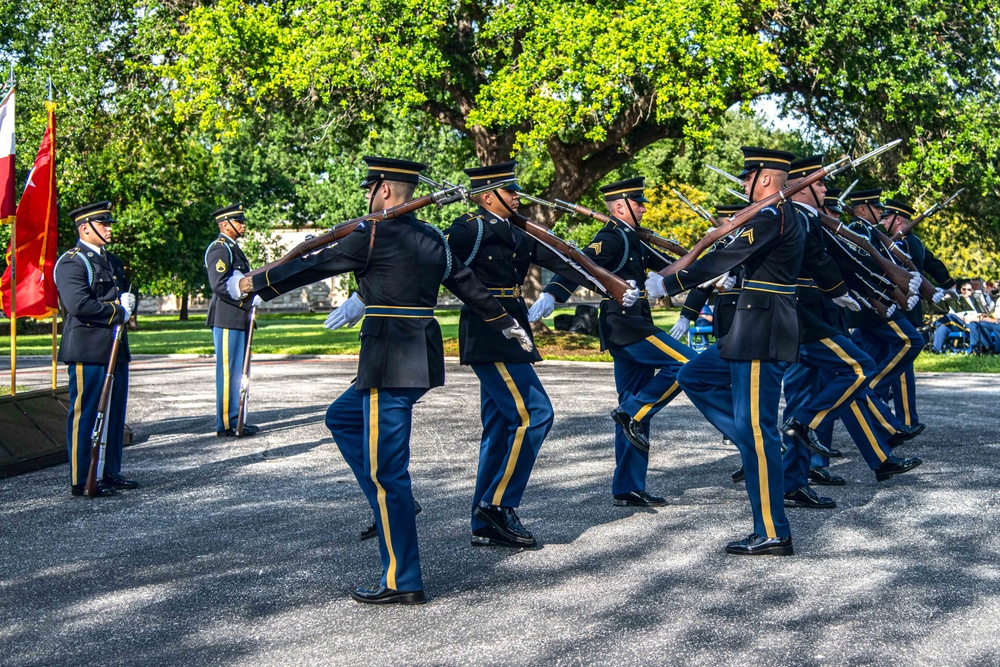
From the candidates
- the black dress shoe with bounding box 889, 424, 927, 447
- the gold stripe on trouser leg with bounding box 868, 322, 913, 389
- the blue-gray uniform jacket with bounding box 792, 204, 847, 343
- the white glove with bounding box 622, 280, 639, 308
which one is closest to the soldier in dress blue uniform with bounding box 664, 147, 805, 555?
the white glove with bounding box 622, 280, 639, 308

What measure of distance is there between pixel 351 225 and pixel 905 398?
6.19 meters

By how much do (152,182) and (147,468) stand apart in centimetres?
3087

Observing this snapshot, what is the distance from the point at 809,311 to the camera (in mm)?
7578

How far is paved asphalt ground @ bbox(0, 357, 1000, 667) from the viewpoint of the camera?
4.52 m

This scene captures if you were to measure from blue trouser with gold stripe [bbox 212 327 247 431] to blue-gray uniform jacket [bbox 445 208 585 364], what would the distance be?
459cm

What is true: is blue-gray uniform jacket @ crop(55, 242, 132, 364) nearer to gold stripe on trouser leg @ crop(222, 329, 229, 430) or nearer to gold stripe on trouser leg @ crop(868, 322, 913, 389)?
gold stripe on trouser leg @ crop(222, 329, 229, 430)

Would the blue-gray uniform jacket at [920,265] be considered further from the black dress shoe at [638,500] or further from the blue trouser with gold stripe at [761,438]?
the blue trouser with gold stripe at [761,438]

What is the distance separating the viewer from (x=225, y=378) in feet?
35.1

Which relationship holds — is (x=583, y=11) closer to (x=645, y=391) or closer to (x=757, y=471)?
(x=645, y=391)

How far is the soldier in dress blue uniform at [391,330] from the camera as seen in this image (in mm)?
5277

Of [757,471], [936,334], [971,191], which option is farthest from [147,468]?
[971,191]

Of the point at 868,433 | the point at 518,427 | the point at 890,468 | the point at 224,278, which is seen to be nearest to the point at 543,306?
the point at 518,427

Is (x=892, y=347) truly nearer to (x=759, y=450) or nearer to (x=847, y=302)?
(x=847, y=302)

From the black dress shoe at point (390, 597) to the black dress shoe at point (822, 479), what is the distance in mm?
3807
